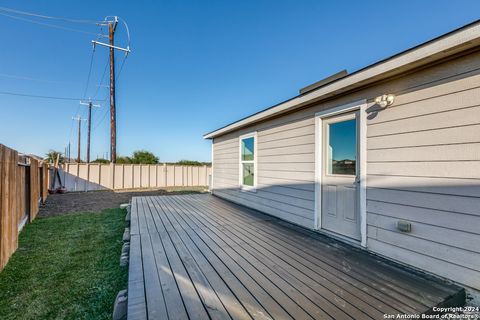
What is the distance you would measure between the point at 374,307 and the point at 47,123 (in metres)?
28.5

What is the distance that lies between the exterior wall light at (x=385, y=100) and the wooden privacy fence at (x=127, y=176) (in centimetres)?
837

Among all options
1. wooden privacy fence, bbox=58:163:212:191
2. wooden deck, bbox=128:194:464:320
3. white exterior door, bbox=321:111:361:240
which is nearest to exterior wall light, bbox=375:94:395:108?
white exterior door, bbox=321:111:361:240

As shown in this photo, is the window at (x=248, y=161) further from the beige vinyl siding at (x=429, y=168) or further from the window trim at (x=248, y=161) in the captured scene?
the beige vinyl siding at (x=429, y=168)

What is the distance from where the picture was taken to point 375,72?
2.38 meters

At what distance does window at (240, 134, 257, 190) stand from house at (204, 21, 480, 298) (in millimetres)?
1517

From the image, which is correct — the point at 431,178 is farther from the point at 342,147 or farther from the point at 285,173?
the point at 285,173

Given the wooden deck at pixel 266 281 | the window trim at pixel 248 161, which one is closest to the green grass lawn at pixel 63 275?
the wooden deck at pixel 266 281

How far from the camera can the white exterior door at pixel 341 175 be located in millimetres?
2826

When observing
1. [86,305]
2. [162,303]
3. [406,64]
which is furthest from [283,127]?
[86,305]

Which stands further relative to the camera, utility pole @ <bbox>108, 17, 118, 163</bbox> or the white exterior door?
utility pole @ <bbox>108, 17, 118, 163</bbox>

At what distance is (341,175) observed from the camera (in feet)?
9.96

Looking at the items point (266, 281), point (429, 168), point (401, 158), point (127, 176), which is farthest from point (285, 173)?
point (127, 176)

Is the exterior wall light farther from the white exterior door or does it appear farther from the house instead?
the white exterior door

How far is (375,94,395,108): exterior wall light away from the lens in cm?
240
